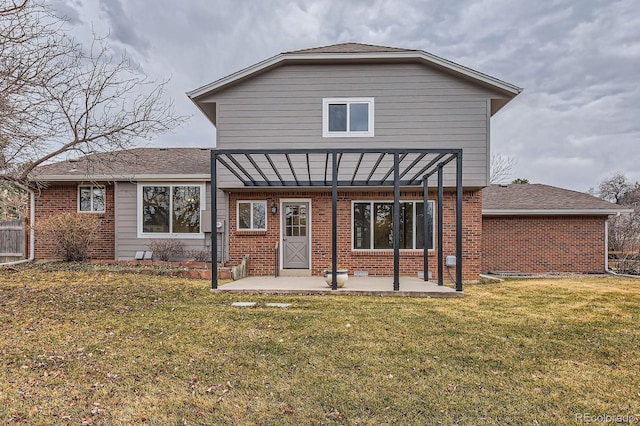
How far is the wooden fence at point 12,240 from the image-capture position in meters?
11.9

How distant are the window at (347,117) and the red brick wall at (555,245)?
692 centimetres

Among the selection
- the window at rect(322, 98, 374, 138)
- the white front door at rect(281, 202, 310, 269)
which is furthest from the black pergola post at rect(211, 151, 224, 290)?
the window at rect(322, 98, 374, 138)

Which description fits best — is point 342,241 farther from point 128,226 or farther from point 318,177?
point 128,226

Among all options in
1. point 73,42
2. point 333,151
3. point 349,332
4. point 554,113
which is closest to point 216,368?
point 349,332

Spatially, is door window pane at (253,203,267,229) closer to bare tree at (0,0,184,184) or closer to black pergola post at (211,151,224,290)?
black pergola post at (211,151,224,290)

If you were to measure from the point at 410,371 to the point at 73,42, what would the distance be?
824cm

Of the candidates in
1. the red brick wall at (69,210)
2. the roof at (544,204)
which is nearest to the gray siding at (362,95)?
the roof at (544,204)

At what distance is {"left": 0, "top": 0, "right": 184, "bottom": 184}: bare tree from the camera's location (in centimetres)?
521

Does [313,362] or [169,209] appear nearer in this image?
[313,362]

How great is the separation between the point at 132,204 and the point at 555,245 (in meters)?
14.6

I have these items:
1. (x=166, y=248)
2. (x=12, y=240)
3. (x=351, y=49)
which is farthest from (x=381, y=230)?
(x=12, y=240)

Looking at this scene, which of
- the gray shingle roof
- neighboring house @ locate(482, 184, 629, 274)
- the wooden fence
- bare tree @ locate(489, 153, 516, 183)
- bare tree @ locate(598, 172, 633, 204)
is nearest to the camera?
the gray shingle roof

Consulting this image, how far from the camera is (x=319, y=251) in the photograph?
1088 centimetres

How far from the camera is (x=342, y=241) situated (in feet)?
35.5
